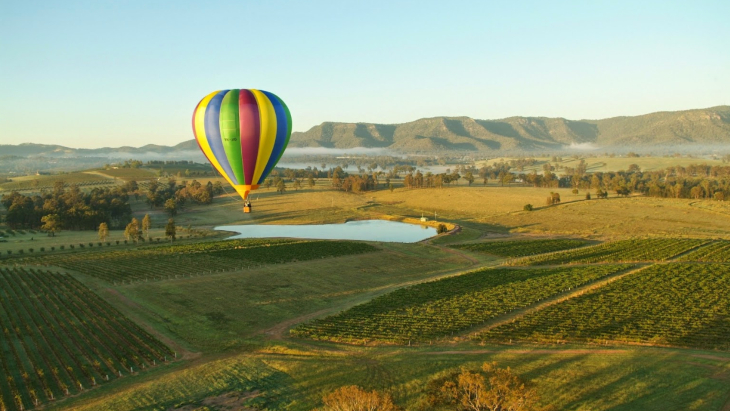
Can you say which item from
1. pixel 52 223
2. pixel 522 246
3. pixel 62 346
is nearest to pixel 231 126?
pixel 62 346

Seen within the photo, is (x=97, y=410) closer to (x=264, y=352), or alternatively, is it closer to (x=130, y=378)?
(x=130, y=378)

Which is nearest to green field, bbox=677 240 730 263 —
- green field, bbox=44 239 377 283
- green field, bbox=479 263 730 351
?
green field, bbox=479 263 730 351

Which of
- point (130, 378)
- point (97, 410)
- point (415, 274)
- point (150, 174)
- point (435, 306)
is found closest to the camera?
point (97, 410)

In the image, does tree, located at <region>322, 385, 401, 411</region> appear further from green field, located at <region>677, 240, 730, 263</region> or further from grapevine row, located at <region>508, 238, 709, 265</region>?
green field, located at <region>677, 240, 730, 263</region>

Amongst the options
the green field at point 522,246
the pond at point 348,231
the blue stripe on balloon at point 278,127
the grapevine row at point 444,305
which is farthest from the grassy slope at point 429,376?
the pond at point 348,231

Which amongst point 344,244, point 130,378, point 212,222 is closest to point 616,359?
point 130,378

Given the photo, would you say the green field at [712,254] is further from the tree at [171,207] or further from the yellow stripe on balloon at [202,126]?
the tree at [171,207]

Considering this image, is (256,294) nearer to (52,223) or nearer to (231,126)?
(231,126)
